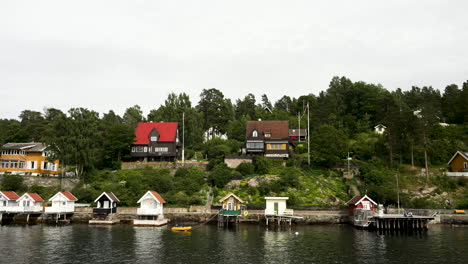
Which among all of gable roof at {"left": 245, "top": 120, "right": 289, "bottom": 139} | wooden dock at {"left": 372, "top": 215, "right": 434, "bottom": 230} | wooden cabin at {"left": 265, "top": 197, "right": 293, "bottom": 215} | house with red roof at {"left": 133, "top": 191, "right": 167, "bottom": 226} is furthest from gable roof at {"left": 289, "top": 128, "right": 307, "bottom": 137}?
house with red roof at {"left": 133, "top": 191, "right": 167, "bottom": 226}

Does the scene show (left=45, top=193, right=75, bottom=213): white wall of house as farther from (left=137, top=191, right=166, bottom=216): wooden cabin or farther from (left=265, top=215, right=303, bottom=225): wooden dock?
(left=265, top=215, right=303, bottom=225): wooden dock

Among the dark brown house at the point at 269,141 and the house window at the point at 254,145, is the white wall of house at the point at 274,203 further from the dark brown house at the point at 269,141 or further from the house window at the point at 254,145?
the house window at the point at 254,145

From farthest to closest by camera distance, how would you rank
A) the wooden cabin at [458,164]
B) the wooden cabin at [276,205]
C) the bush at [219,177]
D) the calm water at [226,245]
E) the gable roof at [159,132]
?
1. the gable roof at [159,132]
2. the wooden cabin at [458,164]
3. the bush at [219,177]
4. the wooden cabin at [276,205]
5. the calm water at [226,245]

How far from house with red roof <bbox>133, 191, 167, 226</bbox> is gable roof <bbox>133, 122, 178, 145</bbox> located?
28.5 meters

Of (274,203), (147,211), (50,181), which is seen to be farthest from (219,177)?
(50,181)

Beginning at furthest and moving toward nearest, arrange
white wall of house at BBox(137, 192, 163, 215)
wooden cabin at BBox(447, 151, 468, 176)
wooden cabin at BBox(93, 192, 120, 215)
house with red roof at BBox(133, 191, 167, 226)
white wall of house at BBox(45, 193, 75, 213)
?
1. wooden cabin at BBox(447, 151, 468, 176)
2. white wall of house at BBox(45, 193, 75, 213)
3. wooden cabin at BBox(93, 192, 120, 215)
4. white wall of house at BBox(137, 192, 163, 215)
5. house with red roof at BBox(133, 191, 167, 226)

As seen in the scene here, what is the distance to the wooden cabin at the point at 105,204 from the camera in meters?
61.5

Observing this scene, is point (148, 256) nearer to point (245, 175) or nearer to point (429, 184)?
point (245, 175)

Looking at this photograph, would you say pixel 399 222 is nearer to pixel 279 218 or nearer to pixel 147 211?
pixel 279 218

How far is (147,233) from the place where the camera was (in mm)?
50344

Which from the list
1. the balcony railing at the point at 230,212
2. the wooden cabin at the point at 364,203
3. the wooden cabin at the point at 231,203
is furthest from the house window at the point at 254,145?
the wooden cabin at the point at 364,203

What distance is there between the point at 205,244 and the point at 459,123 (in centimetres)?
9890

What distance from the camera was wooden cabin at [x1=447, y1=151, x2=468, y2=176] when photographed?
73188 mm

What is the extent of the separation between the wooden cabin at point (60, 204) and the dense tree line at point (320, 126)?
1273 centimetres
